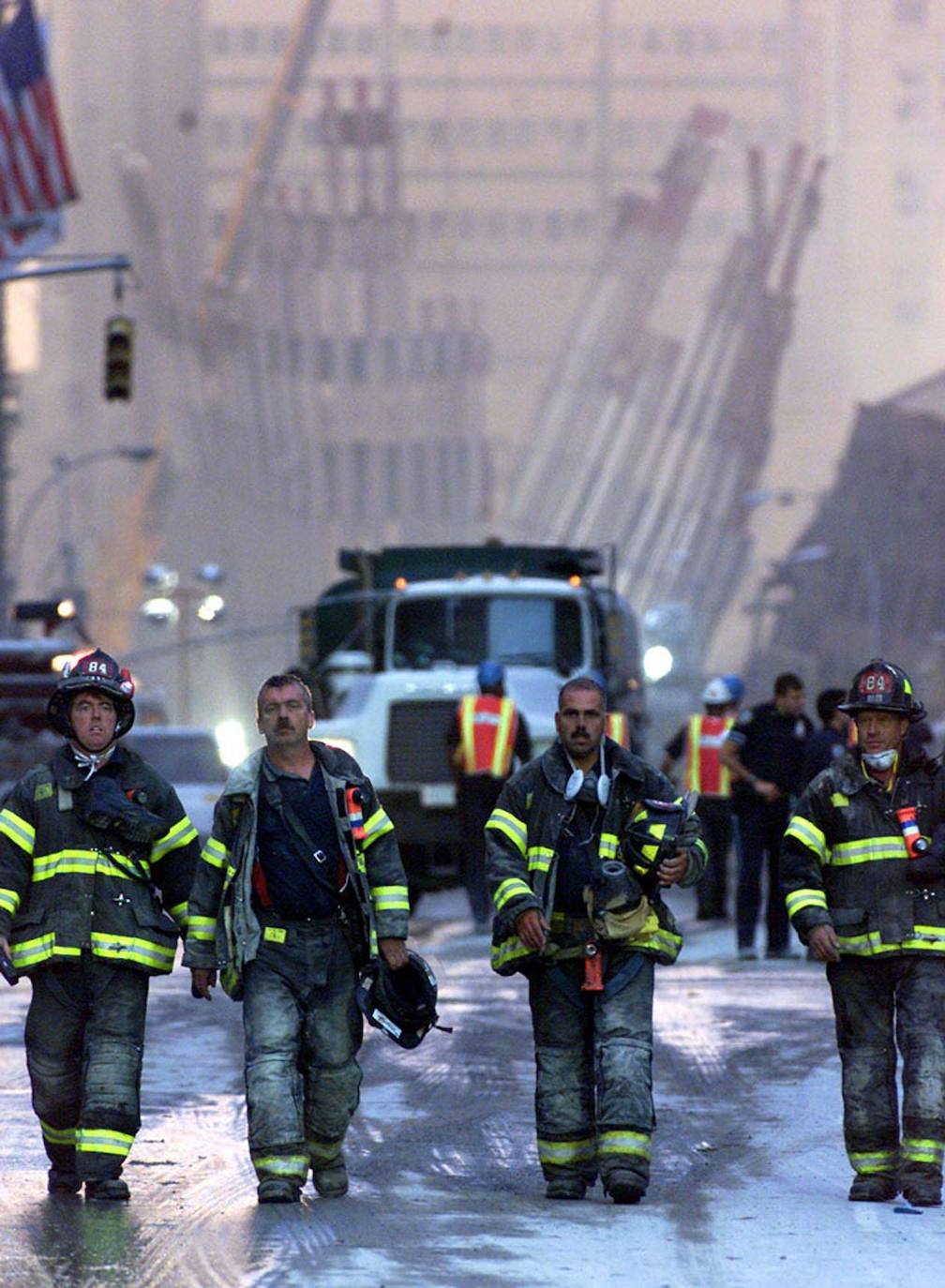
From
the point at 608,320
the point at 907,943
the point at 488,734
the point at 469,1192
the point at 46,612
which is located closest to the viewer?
the point at 907,943

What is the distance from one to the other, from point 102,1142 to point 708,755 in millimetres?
12204

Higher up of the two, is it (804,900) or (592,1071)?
(804,900)

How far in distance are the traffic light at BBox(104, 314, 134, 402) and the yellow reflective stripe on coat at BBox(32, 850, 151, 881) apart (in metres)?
21.2

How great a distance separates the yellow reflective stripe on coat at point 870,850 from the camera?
26.6 ft

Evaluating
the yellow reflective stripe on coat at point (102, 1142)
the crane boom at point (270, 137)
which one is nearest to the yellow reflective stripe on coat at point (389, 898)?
the yellow reflective stripe on coat at point (102, 1142)

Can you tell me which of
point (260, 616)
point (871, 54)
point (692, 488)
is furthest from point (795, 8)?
point (260, 616)

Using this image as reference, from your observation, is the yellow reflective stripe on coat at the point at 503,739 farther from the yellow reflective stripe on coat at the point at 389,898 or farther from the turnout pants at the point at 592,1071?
the yellow reflective stripe on coat at the point at 389,898

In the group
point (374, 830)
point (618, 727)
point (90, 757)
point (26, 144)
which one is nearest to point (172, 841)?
point (90, 757)

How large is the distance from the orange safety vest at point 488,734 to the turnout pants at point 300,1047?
33.4 ft

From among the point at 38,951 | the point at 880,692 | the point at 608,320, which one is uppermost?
the point at 880,692

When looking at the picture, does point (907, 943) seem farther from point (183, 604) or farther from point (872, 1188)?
point (183, 604)

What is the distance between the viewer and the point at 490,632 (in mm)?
22312

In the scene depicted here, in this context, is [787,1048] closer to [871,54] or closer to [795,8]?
[795,8]

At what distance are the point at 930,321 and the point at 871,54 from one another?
19.5 m
